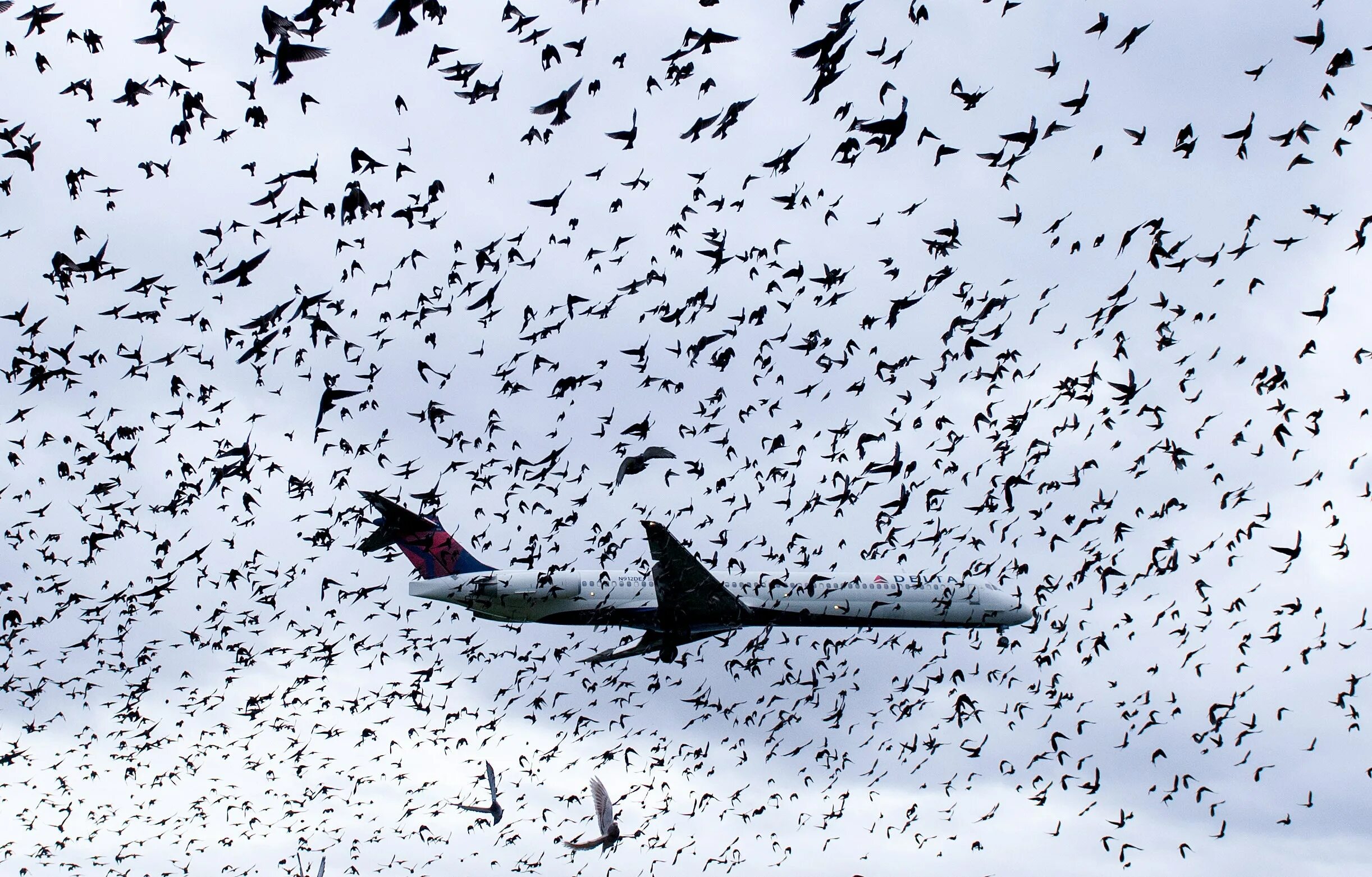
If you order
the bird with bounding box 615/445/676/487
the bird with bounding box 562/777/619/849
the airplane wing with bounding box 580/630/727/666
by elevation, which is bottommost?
the bird with bounding box 562/777/619/849

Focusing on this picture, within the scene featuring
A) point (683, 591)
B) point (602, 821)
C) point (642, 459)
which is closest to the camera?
point (642, 459)

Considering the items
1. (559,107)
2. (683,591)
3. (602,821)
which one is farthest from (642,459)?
(683,591)

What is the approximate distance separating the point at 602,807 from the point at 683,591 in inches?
697

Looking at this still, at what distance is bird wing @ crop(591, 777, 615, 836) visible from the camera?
174 feet

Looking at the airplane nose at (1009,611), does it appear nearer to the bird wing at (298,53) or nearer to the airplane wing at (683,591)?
the airplane wing at (683,591)

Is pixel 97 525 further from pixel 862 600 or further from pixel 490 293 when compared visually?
pixel 862 600

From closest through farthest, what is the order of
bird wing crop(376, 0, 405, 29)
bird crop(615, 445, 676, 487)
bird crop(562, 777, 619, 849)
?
bird wing crop(376, 0, 405, 29), bird crop(615, 445, 676, 487), bird crop(562, 777, 619, 849)

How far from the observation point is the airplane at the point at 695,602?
234ft

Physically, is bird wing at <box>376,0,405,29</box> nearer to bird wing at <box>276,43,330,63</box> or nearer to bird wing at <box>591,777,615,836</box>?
bird wing at <box>276,43,330,63</box>

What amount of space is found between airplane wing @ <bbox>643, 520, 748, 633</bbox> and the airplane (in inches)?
3.1

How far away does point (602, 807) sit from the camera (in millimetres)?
55031

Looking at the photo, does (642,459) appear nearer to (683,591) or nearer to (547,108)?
(547,108)

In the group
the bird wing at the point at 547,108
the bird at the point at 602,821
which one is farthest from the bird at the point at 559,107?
the bird at the point at 602,821

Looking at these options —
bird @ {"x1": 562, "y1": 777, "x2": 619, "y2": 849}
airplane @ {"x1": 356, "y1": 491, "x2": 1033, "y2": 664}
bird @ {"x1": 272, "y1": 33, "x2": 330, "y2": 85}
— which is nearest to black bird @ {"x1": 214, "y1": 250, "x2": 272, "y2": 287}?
bird @ {"x1": 272, "y1": 33, "x2": 330, "y2": 85}
